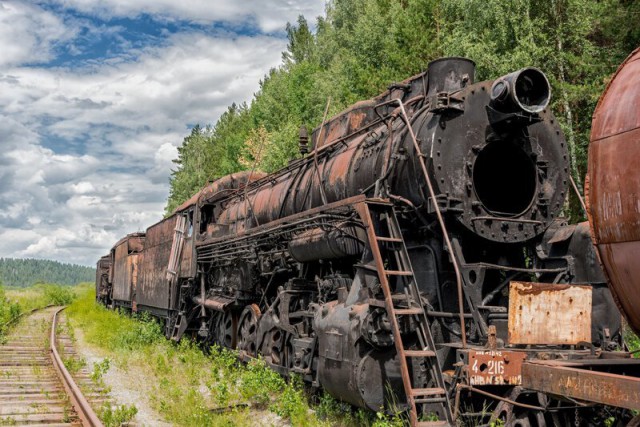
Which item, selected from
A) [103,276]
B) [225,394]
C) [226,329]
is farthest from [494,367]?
[103,276]

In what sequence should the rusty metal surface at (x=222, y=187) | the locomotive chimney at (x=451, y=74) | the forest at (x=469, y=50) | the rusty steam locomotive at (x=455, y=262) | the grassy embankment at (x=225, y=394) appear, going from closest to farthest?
the rusty steam locomotive at (x=455, y=262), the locomotive chimney at (x=451, y=74), the grassy embankment at (x=225, y=394), the rusty metal surface at (x=222, y=187), the forest at (x=469, y=50)

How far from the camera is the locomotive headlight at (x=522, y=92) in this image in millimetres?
5805

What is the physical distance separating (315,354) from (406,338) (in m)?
1.75

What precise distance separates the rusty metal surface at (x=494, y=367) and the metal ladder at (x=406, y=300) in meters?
0.55

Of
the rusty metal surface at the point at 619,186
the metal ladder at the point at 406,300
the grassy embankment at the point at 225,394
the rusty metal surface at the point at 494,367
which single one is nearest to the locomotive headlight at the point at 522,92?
the metal ladder at the point at 406,300

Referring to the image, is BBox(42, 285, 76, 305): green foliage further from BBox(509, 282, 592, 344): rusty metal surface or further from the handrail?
BBox(509, 282, 592, 344): rusty metal surface

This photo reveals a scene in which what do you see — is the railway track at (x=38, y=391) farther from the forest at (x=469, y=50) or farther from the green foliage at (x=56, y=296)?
the green foliage at (x=56, y=296)

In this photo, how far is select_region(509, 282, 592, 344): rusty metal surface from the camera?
16.7 ft

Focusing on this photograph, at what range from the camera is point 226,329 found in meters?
11.6

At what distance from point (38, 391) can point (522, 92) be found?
813cm

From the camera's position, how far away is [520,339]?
201 inches

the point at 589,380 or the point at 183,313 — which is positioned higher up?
the point at 589,380

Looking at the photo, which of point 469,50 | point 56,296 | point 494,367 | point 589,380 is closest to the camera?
point 589,380

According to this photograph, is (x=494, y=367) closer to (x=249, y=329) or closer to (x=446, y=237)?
(x=446, y=237)
